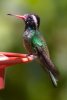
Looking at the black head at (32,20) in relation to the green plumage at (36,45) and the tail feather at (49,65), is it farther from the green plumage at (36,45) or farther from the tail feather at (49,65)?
the tail feather at (49,65)

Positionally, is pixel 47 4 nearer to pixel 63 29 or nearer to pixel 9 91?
pixel 63 29

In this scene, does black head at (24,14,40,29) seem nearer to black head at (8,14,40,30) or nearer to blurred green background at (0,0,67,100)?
black head at (8,14,40,30)

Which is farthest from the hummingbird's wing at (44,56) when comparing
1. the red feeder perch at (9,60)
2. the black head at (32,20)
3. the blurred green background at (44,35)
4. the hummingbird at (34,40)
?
the blurred green background at (44,35)

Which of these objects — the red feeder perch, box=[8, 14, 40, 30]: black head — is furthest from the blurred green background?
the red feeder perch

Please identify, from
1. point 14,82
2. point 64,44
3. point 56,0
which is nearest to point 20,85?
point 14,82

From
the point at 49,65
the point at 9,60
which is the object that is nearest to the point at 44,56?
the point at 49,65

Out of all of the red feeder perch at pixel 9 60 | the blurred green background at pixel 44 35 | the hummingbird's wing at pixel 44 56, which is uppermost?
the red feeder perch at pixel 9 60

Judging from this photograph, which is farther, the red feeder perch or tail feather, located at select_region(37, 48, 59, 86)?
tail feather, located at select_region(37, 48, 59, 86)
